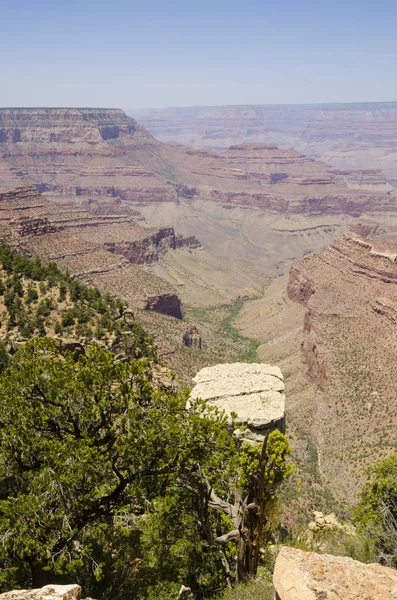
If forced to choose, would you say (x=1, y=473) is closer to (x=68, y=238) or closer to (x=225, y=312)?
(x=68, y=238)

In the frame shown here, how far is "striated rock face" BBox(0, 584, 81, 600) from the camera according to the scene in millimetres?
11109

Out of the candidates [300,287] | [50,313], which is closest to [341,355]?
[50,313]

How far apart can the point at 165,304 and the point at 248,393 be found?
83031mm

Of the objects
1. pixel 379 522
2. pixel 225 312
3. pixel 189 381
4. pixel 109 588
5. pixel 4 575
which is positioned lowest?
pixel 225 312

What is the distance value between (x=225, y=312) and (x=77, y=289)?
92.2 meters

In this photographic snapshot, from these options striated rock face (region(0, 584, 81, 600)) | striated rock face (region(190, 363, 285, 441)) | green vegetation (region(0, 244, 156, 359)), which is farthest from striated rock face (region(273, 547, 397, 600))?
green vegetation (region(0, 244, 156, 359))

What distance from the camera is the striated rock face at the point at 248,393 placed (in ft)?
77.6

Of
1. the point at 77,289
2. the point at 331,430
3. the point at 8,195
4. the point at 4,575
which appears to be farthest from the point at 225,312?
the point at 4,575

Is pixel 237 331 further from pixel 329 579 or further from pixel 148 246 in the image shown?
pixel 329 579

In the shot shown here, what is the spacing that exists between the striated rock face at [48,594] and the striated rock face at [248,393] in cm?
1141

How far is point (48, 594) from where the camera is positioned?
37.3 ft

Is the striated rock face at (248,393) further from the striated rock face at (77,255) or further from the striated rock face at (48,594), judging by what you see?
the striated rock face at (77,255)

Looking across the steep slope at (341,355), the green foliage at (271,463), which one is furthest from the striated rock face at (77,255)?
the green foliage at (271,463)

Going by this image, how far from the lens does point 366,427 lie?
57469mm
